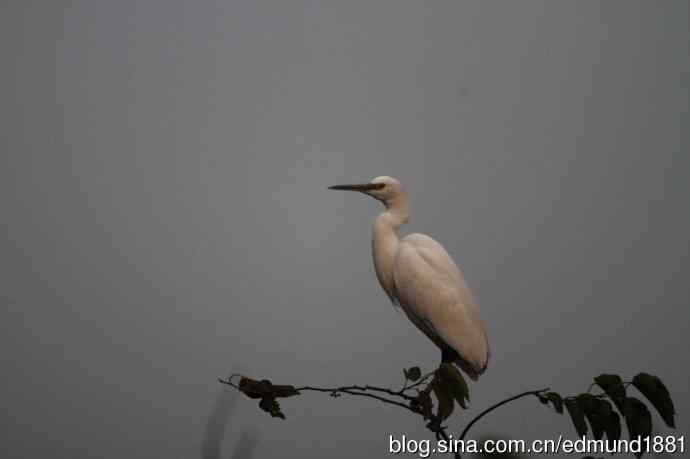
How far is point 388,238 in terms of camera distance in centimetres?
119

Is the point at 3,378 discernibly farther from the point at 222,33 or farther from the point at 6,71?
the point at 222,33

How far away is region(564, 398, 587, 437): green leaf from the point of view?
0.76 meters

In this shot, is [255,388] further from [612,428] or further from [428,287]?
[612,428]

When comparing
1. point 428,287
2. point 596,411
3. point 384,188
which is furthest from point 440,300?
point 596,411

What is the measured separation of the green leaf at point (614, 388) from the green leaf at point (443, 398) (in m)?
0.23

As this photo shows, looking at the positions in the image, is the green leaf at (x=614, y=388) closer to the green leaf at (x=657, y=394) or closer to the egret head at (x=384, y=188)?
the green leaf at (x=657, y=394)

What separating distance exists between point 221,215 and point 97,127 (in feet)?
1.35

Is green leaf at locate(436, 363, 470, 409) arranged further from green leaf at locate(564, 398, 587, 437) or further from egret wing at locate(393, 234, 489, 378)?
egret wing at locate(393, 234, 489, 378)

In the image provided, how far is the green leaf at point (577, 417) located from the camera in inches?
30.0

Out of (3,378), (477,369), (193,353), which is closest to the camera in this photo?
(477,369)

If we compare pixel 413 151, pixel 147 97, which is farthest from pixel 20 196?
pixel 413 151

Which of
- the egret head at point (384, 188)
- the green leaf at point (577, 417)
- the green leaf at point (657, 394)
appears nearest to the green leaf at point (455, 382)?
the green leaf at point (577, 417)

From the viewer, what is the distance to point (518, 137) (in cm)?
168

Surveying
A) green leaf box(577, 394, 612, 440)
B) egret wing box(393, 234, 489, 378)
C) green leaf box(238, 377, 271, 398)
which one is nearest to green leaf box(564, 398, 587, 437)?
green leaf box(577, 394, 612, 440)
